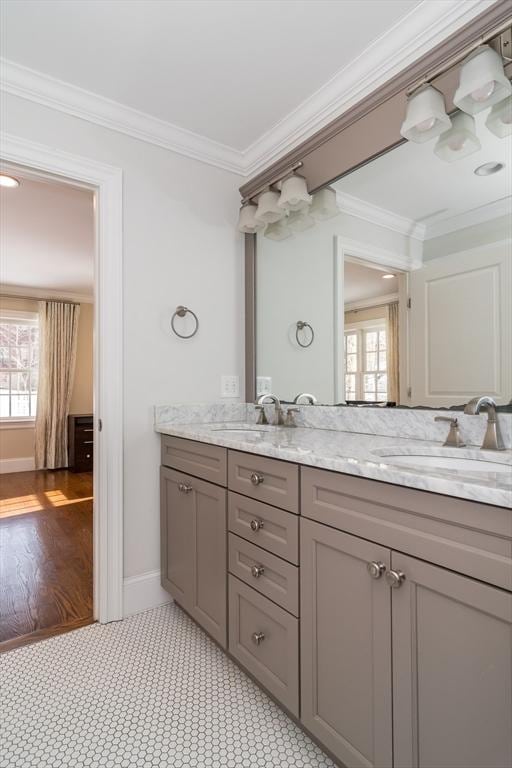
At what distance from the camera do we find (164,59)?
1729mm

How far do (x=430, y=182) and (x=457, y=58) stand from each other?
1.22 feet

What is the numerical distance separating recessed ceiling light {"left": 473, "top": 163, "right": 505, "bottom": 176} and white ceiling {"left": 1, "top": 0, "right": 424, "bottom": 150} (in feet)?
1.85

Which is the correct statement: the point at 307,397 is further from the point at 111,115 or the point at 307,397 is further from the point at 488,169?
the point at 111,115

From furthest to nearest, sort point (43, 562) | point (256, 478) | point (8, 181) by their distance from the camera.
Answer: point (8, 181) < point (43, 562) < point (256, 478)

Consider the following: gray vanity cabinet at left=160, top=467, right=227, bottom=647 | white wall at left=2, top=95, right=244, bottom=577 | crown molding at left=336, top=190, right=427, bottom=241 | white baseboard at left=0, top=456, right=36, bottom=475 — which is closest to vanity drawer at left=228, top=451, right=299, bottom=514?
gray vanity cabinet at left=160, top=467, right=227, bottom=647

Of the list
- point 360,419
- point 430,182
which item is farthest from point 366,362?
point 430,182

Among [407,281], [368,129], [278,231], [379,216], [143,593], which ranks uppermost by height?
[368,129]

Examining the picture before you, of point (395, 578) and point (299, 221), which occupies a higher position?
point (299, 221)

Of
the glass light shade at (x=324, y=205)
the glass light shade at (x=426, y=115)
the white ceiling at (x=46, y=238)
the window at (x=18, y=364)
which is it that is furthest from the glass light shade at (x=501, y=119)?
the window at (x=18, y=364)

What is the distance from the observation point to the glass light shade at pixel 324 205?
1.95m

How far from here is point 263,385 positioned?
2363 mm

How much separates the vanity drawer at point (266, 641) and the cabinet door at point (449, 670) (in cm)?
36

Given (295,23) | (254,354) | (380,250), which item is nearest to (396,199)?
(380,250)

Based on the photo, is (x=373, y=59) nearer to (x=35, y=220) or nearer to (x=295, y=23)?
(x=295, y=23)
